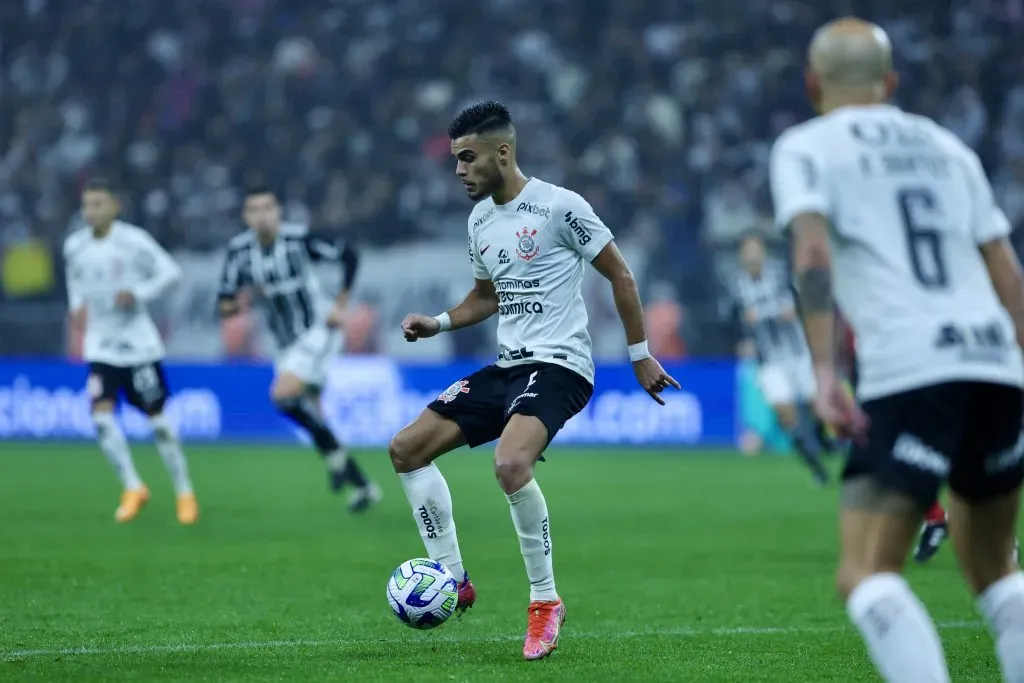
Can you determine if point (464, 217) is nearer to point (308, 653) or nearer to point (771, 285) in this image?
point (771, 285)

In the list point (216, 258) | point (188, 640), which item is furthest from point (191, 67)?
point (188, 640)

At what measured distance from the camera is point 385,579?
8.75m

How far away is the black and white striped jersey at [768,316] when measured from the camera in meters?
16.8

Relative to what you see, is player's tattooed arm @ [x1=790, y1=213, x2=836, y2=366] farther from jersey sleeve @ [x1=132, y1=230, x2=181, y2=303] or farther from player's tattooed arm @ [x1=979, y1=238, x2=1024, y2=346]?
jersey sleeve @ [x1=132, y1=230, x2=181, y2=303]

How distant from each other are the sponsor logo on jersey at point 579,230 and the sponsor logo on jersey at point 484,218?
0.40 meters

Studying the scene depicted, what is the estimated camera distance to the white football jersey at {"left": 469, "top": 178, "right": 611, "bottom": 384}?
657cm

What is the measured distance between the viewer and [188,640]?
258 inches

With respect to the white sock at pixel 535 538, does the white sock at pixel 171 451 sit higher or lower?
lower

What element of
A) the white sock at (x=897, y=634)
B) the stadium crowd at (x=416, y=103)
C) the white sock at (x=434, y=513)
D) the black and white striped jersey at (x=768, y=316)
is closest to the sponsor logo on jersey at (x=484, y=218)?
the white sock at (x=434, y=513)

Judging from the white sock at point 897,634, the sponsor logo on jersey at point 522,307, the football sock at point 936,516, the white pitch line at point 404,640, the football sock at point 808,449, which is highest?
the sponsor logo on jersey at point 522,307

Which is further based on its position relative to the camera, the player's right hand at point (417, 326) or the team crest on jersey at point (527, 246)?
the player's right hand at point (417, 326)

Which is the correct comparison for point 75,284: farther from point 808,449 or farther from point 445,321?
point 808,449

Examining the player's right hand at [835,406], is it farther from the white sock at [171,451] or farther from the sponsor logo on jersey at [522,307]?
the white sock at [171,451]

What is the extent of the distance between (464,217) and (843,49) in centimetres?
1865
